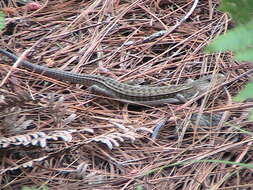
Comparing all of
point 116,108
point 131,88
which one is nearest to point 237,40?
point 116,108

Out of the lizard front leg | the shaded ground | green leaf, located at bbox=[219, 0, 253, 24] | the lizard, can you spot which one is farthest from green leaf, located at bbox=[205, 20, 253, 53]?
the lizard front leg

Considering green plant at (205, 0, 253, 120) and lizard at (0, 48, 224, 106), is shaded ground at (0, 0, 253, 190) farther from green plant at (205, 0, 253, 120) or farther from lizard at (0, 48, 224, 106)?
green plant at (205, 0, 253, 120)

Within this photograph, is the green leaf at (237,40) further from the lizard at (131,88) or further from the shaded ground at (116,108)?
the lizard at (131,88)

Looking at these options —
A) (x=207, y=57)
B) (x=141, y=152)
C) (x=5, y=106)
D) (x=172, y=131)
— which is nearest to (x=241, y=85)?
(x=207, y=57)

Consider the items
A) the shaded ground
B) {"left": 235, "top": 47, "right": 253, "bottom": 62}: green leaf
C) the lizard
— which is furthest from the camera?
the lizard

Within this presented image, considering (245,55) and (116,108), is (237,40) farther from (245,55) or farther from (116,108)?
(116,108)

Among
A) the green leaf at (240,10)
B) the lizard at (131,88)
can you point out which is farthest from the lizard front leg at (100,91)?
the green leaf at (240,10)

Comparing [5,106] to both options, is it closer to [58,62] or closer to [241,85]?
[58,62]
